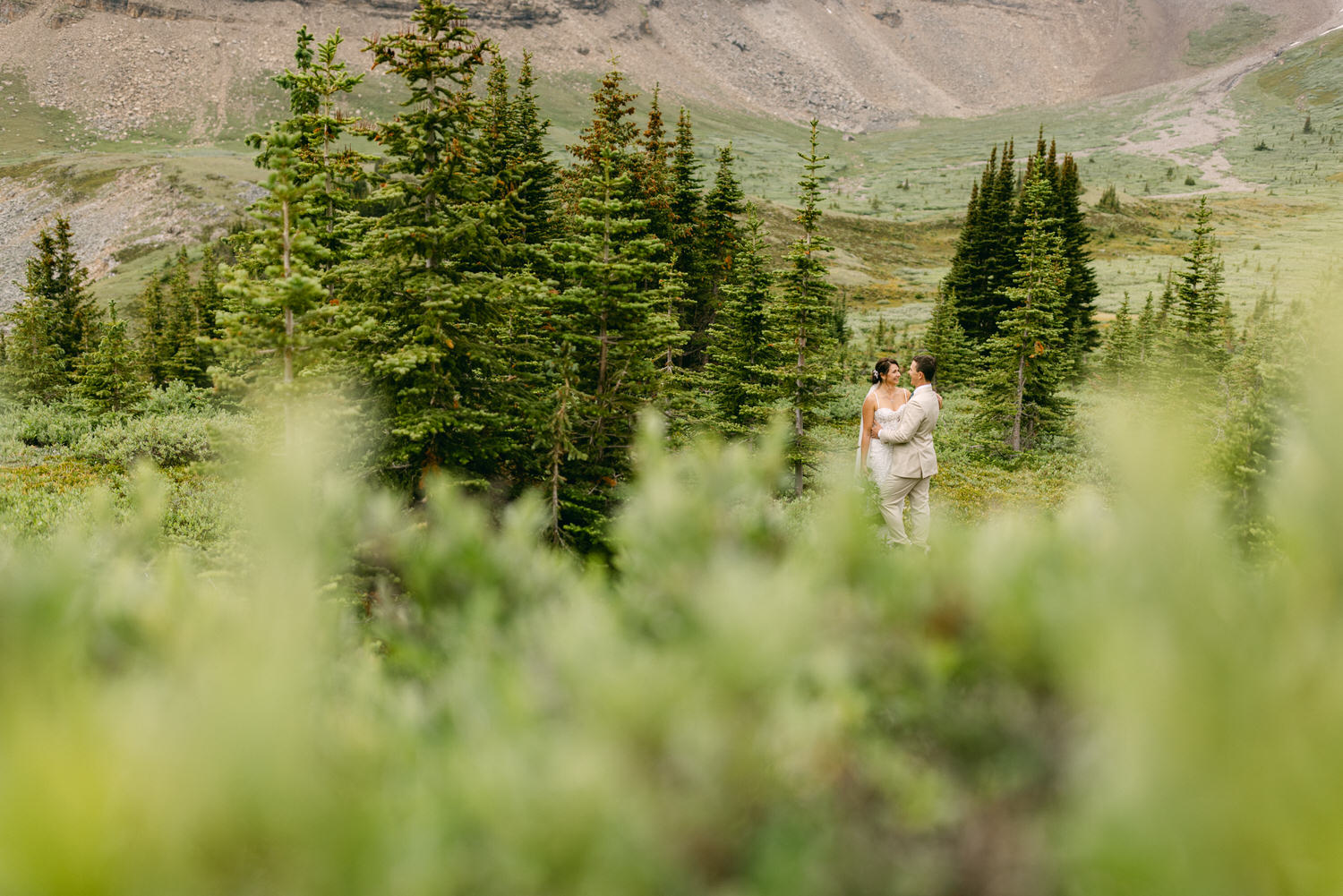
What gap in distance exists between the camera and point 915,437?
9891 mm

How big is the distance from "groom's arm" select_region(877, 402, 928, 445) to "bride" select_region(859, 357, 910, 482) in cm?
16

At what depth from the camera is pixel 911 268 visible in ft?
288

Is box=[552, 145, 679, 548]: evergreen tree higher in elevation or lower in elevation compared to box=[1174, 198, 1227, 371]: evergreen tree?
lower

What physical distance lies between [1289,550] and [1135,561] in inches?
21.9

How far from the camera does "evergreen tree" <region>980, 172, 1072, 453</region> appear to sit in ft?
82.1

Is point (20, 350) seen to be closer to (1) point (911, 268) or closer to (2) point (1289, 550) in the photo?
(2) point (1289, 550)

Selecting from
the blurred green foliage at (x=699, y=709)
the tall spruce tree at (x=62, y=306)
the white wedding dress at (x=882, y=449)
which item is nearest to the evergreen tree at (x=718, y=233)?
the white wedding dress at (x=882, y=449)

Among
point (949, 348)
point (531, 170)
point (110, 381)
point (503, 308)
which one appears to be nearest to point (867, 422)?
point (503, 308)

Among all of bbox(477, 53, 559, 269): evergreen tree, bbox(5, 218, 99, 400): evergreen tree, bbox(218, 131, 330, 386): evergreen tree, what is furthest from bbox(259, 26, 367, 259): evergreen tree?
bbox(5, 218, 99, 400): evergreen tree

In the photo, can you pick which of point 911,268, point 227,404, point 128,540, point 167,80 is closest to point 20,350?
point 227,404

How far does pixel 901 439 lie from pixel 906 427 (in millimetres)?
175

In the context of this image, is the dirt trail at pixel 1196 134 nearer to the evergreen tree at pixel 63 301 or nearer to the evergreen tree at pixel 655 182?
the evergreen tree at pixel 655 182

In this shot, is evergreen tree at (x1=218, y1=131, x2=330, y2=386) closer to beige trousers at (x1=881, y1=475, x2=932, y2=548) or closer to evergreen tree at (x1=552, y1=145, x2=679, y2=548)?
evergreen tree at (x1=552, y1=145, x2=679, y2=548)

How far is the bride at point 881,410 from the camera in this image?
32.8ft
